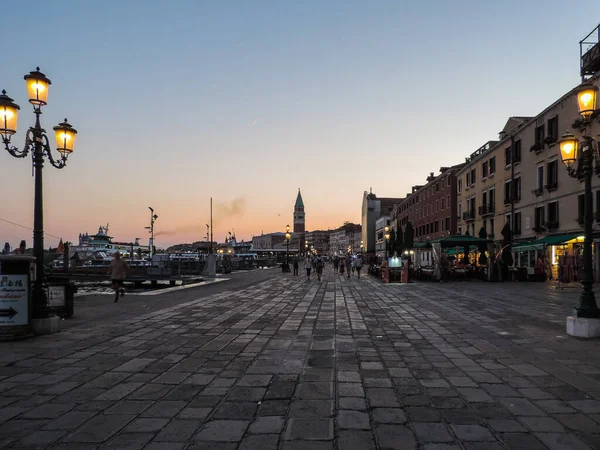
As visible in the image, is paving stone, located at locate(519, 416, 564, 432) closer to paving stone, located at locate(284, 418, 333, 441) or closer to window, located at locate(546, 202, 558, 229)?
paving stone, located at locate(284, 418, 333, 441)

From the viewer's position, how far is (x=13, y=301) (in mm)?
8133

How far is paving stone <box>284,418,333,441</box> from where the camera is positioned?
3.83 metres

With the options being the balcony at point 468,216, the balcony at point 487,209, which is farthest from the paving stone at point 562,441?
the balcony at point 468,216

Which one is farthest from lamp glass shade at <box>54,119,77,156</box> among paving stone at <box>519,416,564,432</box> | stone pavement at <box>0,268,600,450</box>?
paving stone at <box>519,416,564,432</box>

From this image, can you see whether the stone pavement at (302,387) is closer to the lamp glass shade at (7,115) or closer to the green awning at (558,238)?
the lamp glass shade at (7,115)

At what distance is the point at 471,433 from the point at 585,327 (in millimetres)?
5686

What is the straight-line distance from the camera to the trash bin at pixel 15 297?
8055 millimetres

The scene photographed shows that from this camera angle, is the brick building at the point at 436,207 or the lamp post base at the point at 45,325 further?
the brick building at the point at 436,207

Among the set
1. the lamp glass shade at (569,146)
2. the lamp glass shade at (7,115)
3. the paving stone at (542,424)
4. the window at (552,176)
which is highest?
the window at (552,176)

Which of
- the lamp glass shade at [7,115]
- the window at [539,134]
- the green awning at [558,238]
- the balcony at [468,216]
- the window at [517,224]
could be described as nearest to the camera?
the lamp glass shade at [7,115]

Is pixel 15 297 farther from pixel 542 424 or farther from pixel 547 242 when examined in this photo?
pixel 547 242

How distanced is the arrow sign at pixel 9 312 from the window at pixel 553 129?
95.8 ft

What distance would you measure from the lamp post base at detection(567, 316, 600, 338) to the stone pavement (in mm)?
270

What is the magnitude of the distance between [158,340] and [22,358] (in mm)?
2181
